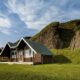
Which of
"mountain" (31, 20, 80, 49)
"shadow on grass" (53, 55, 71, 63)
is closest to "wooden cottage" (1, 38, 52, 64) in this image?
"shadow on grass" (53, 55, 71, 63)

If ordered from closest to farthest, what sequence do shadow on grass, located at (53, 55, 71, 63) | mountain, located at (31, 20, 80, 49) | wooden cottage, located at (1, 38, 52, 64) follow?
wooden cottage, located at (1, 38, 52, 64), shadow on grass, located at (53, 55, 71, 63), mountain, located at (31, 20, 80, 49)

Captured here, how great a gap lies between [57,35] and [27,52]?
3877 cm

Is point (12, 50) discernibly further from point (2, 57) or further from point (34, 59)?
point (34, 59)

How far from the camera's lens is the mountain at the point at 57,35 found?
92.8 meters

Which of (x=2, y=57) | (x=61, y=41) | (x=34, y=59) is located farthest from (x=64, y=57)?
(x=61, y=41)

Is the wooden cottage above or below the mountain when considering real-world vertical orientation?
below

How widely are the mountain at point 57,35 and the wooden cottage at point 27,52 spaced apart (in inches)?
1195

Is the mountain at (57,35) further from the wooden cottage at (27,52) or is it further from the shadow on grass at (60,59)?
the wooden cottage at (27,52)

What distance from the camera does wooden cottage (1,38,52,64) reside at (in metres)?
54.0

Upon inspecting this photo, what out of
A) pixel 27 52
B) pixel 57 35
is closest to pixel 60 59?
pixel 27 52

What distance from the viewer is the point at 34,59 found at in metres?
55.4

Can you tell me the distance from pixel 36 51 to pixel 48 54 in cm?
430

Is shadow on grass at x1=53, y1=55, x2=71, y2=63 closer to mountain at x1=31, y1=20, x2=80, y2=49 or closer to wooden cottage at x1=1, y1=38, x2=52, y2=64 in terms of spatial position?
wooden cottage at x1=1, y1=38, x2=52, y2=64

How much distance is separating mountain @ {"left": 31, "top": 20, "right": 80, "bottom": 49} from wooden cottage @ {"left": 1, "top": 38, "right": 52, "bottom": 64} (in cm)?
3035
